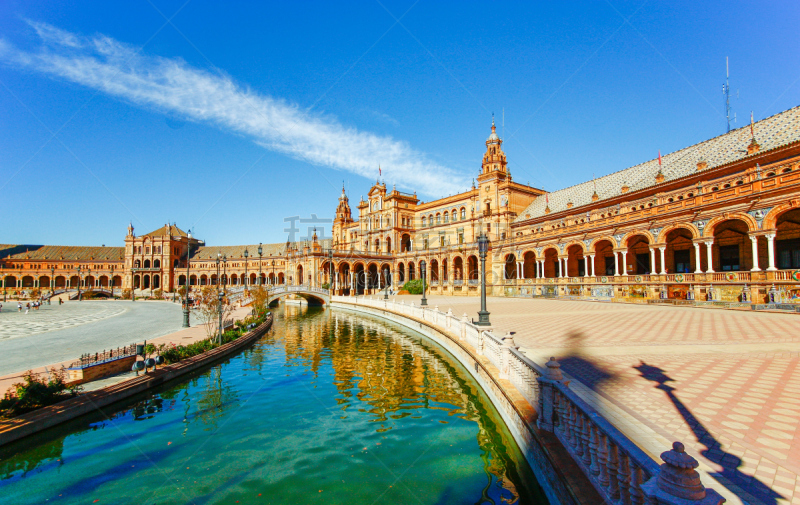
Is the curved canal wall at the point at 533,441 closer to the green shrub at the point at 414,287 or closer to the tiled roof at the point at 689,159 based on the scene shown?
the tiled roof at the point at 689,159

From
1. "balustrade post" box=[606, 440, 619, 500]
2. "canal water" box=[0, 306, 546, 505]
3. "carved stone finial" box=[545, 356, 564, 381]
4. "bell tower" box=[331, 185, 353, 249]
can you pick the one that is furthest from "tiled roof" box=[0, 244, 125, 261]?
"balustrade post" box=[606, 440, 619, 500]

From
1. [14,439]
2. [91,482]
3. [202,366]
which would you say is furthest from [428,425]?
[202,366]

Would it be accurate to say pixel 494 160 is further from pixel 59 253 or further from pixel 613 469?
pixel 59 253

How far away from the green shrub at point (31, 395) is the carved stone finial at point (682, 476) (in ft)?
37.4

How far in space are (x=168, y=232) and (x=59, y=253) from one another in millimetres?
26718

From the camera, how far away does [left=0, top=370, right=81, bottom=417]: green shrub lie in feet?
26.2

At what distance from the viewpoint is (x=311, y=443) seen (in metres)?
7.90

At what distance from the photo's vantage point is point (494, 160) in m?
51.3

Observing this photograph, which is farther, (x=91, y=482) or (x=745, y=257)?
(x=745, y=257)

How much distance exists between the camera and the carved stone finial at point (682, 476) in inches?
93.8

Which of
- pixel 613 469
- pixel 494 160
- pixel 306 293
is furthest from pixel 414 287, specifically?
pixel 613 469

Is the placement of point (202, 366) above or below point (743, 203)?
below

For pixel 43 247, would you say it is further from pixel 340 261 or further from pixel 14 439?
pixel 14 439

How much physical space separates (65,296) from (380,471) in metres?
83.1
